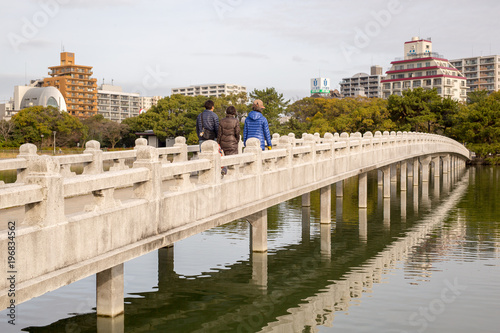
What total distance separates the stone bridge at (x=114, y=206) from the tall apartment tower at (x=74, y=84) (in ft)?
426

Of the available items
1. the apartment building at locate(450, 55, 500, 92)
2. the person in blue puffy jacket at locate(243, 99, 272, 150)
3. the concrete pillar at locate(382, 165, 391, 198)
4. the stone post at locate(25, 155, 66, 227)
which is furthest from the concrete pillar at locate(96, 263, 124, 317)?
the apartment building at locate(450, 55, 500, 92)

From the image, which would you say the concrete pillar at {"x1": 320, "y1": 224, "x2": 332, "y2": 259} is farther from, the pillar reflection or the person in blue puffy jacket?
the pillar reflection

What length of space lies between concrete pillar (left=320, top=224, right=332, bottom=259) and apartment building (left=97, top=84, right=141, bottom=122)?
14241cm

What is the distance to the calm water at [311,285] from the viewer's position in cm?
1208

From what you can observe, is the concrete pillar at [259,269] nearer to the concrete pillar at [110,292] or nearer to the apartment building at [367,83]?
the concrete pillar at [110,292]

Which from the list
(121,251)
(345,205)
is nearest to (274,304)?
(121,251)

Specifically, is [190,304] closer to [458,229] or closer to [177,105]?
[458,229]

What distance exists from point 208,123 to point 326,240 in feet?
29.2

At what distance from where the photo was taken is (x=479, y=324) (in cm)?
1212

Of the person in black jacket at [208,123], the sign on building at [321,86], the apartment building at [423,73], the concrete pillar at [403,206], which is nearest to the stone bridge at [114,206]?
the person in black jacket at [208,123]

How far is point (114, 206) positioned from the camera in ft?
29.7

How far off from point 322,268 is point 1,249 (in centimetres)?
1215

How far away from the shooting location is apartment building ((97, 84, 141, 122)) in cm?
16262

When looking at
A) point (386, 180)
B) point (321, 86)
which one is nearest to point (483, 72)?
point (321, 86)
